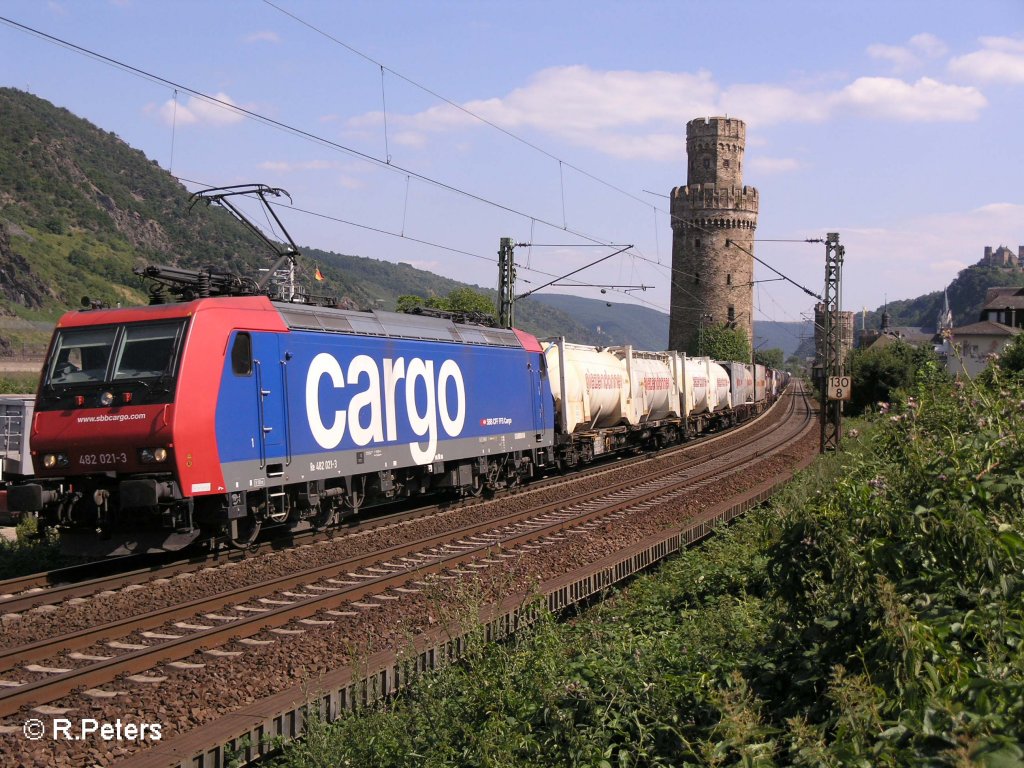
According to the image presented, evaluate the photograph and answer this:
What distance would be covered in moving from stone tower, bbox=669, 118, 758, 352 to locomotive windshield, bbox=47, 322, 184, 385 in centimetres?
7207

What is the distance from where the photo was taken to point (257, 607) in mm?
10836

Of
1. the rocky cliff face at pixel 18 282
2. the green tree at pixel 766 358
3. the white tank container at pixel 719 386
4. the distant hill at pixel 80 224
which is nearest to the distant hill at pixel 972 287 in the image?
the green tree at pixel 766 358

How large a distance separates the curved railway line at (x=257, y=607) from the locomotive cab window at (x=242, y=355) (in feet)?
8.90

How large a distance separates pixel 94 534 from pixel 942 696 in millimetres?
10892

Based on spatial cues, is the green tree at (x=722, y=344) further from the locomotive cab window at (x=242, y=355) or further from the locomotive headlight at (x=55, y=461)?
the locomotive headlight at (x=55, y=461)

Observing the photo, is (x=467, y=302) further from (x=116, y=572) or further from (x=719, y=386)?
(x=116, y=572)

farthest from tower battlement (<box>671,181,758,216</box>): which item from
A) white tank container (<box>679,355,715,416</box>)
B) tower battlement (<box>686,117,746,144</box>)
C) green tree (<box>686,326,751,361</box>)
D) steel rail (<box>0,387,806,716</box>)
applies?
steel rail (<box>0,387,806,716</box>)

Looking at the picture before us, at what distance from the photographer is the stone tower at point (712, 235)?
83062 mm

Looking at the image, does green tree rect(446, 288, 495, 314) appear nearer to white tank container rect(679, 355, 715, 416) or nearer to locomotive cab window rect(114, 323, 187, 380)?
white tank container rect(679, 355, 715, 416)

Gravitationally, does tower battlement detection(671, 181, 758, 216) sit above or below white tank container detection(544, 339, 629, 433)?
above

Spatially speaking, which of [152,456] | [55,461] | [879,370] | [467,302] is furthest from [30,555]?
[467,302]

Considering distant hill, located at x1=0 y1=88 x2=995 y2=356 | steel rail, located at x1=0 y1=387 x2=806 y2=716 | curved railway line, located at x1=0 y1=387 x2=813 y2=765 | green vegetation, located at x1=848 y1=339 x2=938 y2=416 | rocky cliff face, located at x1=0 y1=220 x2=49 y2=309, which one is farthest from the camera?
distant hill, located at x1=0 y1=88 x2=995 y2=356

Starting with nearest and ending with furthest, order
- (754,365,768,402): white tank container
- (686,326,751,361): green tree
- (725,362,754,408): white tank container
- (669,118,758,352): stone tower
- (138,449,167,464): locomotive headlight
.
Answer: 1. (138,449,167,464): locomotive headlight
2. (725,362,754,408): white tank container
3. (754,365,768,402): white tank container
4. (686,326,751,361): green tree
5. (669,118,758,352): stone tower

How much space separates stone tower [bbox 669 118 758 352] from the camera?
273 ft
